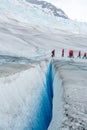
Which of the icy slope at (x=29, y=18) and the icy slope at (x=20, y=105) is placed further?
the icy slope at (x=29, y=18)

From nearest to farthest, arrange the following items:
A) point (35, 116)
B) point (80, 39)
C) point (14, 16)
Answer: point (35, 116) → point (80, 39) → point (14, 16)

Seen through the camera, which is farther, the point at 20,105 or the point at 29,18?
the point at 29,18

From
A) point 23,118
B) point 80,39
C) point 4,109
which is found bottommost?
point 80,39

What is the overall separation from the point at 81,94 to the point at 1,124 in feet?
8.23

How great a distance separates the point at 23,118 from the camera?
9.48 meters

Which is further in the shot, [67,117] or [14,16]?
[14,16]

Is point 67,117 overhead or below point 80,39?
overhead

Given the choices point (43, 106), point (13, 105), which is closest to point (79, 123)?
point (13, 105)

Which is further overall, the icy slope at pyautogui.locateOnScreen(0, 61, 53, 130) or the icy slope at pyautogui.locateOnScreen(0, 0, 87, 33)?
the icy slope at pyautogui.locateOnScreen(0, 0, 87, 33)

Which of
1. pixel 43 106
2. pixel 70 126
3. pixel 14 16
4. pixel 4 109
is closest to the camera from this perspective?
pixel 70 126

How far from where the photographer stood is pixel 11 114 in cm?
880

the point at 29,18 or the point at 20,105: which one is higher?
the point at 29,18

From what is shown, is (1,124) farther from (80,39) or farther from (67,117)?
(80,39)

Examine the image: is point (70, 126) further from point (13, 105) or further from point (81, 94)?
point (13, 105)
